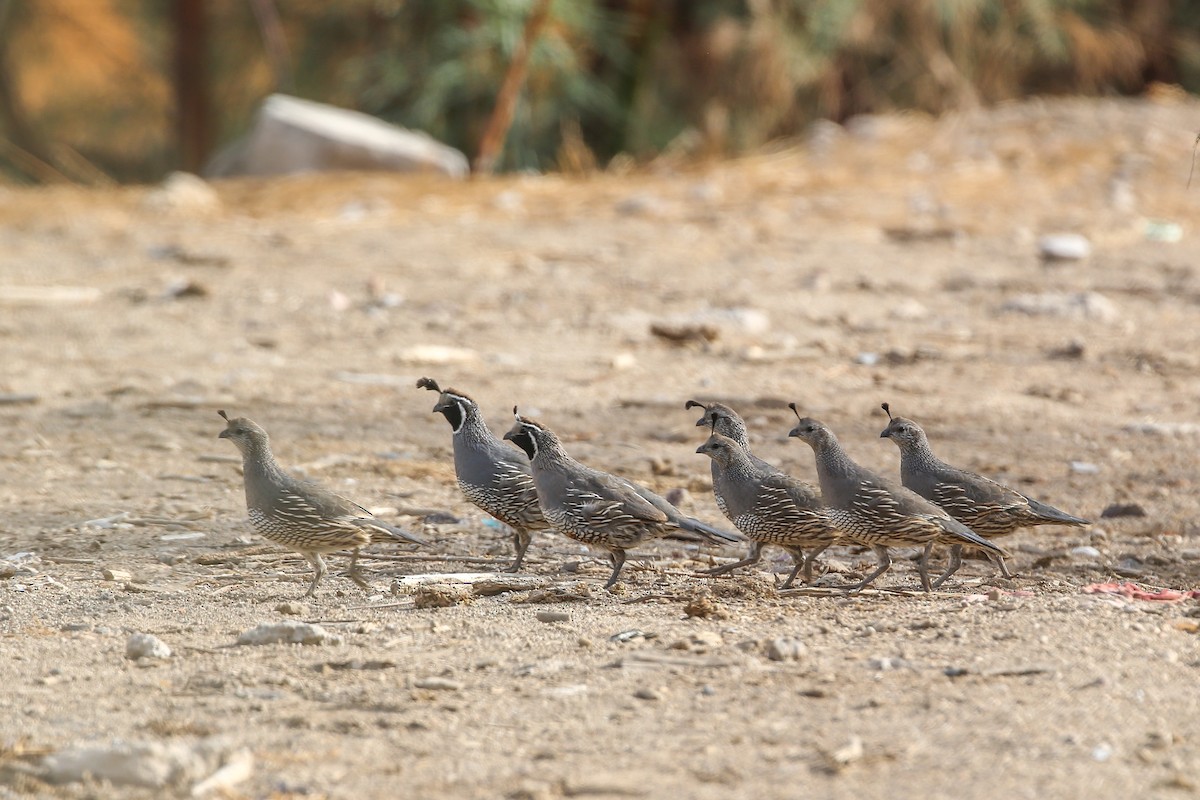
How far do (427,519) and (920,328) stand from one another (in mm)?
4360

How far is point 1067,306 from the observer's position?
9938 mm

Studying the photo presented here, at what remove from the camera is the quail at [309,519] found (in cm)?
→ 500

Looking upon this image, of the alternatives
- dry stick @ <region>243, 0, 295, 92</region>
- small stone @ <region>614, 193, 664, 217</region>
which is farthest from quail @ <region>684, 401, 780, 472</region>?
dry stick @ <region>243, 0, 295, 92</region>

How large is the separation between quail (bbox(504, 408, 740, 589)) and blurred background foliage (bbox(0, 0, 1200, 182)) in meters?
8.03

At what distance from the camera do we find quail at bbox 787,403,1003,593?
4.90 meters

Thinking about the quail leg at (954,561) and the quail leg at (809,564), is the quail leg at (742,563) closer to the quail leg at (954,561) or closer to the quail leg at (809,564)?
the quail leg at (809,564)

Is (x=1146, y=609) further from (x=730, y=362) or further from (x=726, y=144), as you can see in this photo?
(x=726, y=144)

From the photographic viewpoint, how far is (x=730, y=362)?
870 cm

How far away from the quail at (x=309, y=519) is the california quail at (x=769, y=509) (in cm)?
100

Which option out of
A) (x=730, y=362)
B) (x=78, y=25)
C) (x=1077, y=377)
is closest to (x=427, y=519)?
(x=730, y=362)

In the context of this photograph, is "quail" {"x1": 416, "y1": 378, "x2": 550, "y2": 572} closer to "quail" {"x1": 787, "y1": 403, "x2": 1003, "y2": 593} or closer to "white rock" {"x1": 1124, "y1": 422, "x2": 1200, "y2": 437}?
"quail" {"x1": 787, "y1": 403, "x2": 1003, "y2": 593}

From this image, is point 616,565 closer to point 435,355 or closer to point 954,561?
point 954,561

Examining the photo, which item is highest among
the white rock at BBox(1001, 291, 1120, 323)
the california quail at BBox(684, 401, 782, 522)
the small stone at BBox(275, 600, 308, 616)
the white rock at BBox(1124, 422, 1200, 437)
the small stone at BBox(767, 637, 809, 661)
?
the california quail at BBox(684, 401, 782, 522)

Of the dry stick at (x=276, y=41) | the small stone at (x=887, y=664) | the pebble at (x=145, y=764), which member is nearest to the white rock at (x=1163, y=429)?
the small stone at (x=887, y=664)
